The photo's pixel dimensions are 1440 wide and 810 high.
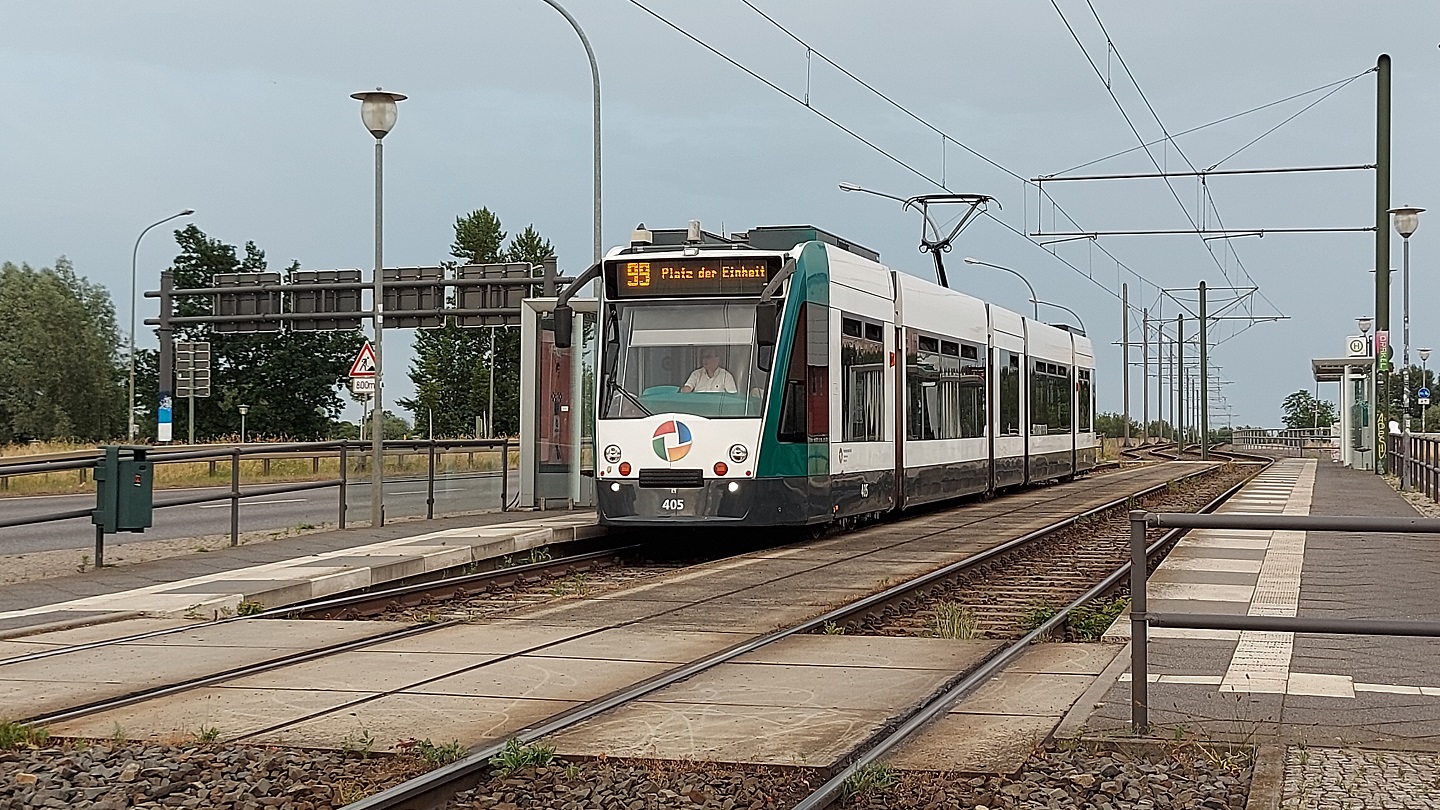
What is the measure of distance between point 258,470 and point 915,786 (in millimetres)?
37949

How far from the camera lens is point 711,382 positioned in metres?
17.1

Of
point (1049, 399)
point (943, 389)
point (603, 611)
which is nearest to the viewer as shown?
point (603, 611)

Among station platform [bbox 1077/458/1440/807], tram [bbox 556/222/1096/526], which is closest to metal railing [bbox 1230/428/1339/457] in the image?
tram [bbox 556/222/1096/526]

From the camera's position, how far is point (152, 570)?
15.0 m

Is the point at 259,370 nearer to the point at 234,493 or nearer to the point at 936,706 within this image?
the point at 234,493

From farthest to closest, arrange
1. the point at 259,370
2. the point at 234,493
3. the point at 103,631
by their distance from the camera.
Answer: the point at 259,370 → the point at 234,493 → the point at 103,631

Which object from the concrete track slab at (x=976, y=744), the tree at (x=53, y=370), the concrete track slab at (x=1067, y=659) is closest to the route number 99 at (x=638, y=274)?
the concrete track slab at (x=1067, y=659)

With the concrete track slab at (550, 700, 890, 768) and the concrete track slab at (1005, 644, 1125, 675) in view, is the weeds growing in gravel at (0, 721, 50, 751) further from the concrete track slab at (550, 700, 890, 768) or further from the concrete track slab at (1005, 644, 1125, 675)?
the concrete track slab at (1005, 644, 1125, 675)

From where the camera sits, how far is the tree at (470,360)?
339ft

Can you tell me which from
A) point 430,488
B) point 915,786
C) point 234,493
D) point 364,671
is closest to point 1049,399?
point 430,488

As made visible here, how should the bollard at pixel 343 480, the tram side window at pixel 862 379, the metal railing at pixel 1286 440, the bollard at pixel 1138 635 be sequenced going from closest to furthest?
1. the bollard at pixel 1138 635
2. the tram side window at pixel 862 379
3. the bollard at pixel 343 480
4. the metal railing at pixel 1286 440

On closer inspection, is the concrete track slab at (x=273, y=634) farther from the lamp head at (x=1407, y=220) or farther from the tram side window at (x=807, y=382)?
the lamp head at (x=1407, y=220)

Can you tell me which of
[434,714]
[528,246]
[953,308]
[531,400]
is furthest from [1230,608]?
[528,246]

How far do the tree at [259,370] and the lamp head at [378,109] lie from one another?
77.5 metres
